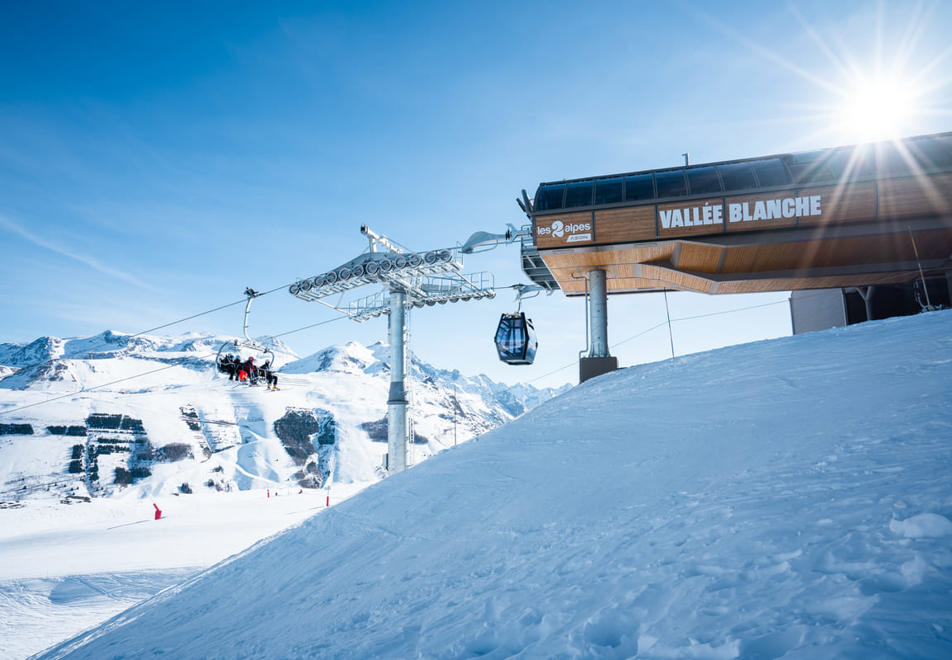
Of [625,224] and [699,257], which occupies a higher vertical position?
[625,224]

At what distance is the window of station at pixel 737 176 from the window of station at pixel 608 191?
3.62m

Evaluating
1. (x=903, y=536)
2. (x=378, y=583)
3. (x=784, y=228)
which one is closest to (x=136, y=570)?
(x=378, y=583)

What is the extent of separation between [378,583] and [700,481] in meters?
4.18

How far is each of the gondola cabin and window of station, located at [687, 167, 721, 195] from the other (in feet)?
27.3

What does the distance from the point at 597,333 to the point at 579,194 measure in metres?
5.54

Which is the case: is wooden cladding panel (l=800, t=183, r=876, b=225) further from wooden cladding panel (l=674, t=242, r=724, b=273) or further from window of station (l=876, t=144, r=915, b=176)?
wooden cladding panel (l=674, t=242, r=724, b=273)

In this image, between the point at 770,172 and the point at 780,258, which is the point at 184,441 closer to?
the point at 780,258

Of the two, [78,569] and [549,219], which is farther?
[549,219]

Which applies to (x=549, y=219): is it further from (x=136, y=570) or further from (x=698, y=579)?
(x=136, y=570)

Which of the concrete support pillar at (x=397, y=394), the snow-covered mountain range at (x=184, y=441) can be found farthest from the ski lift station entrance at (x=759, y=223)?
the snow-covered mountain range at (x=184, y=441)

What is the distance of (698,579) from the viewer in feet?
12.5

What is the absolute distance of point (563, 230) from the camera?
60.6 ft

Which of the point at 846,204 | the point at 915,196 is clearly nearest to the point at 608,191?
the point at 846,204

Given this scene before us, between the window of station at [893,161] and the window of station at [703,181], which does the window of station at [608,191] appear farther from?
the window of station at [893,161]
